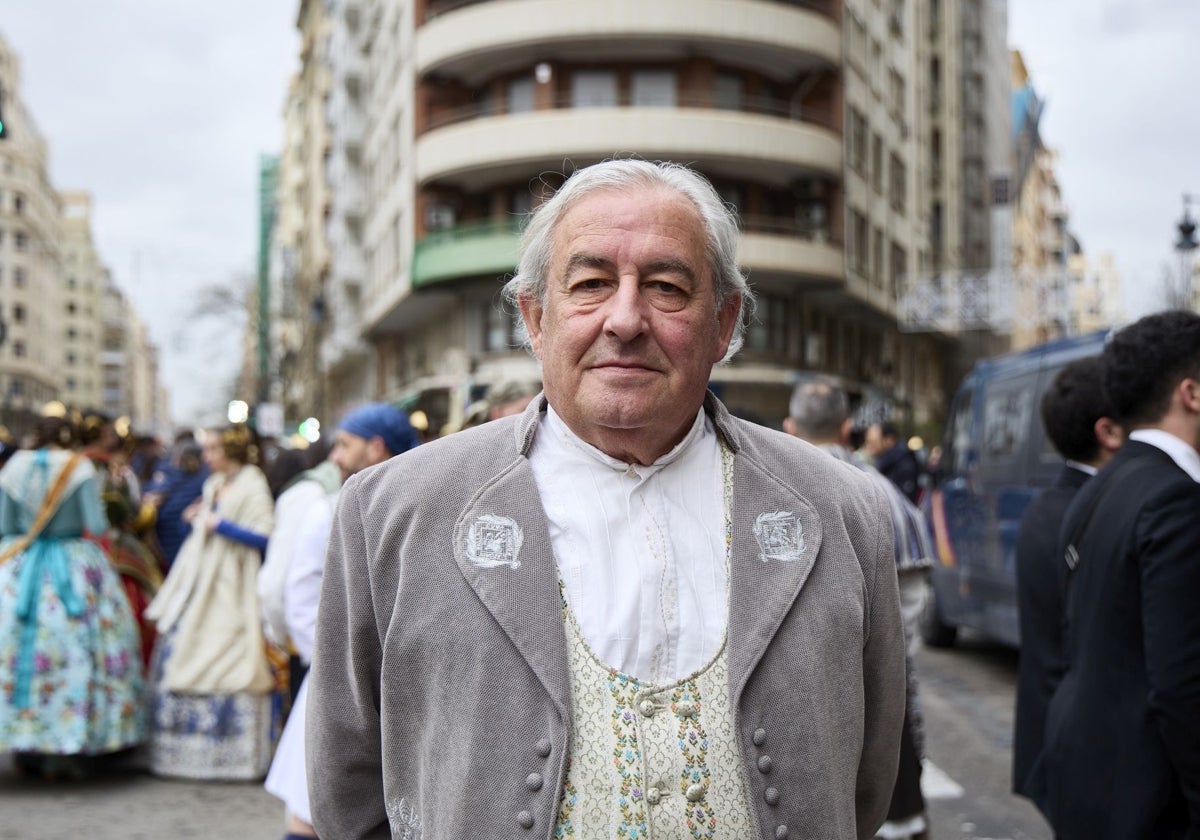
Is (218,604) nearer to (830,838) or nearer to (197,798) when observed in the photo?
(197,798)

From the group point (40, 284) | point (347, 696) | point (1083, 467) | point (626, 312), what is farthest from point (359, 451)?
point (40, 284)

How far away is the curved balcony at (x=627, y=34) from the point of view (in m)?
30.3

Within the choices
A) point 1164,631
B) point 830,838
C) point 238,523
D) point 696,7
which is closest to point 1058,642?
point 1164,631

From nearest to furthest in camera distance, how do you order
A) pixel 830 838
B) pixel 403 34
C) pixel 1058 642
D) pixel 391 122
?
pixel 830 838 → pixel 1058 642 → pixel 403 34 → pixel 391 122

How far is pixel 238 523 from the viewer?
7824 mm

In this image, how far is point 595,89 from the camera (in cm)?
3183

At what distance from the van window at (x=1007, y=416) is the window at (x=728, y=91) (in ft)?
73.0

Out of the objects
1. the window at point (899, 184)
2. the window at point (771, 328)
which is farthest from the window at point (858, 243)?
the window at point (899, 184)

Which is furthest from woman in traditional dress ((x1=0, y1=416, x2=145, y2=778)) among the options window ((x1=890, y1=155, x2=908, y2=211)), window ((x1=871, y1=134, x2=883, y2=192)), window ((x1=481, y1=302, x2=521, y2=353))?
window ((x1=890, y1=155, x2=908, y2=211))

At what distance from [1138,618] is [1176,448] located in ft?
1.64

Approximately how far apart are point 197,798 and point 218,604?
1148 mm

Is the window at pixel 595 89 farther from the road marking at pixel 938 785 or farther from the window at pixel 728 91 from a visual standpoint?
the road marking at pixel 938 785

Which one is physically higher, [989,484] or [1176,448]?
[1176,448]

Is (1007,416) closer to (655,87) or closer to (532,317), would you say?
(532,317)
